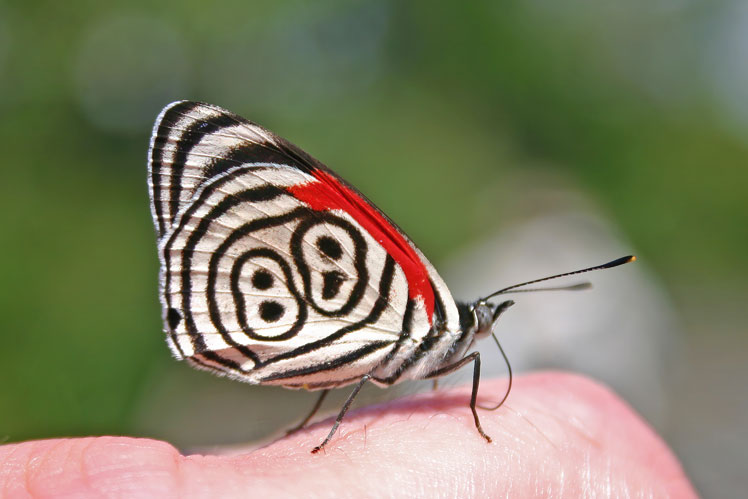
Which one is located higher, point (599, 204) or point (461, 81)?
point (461, 81)

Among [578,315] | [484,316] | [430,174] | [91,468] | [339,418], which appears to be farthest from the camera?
[430,174]

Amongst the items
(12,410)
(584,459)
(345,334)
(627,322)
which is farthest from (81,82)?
(584,459)

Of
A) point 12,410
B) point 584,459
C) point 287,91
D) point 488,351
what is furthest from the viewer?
point 287,91

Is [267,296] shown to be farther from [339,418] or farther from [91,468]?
[91,468]

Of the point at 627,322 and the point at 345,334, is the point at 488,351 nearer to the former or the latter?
the point at 627,322

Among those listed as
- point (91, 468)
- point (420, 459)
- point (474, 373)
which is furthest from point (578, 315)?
point (91, 468)

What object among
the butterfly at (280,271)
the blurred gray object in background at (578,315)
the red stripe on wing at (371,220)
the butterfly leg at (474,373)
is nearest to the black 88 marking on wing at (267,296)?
the butterfly at (280,271)
